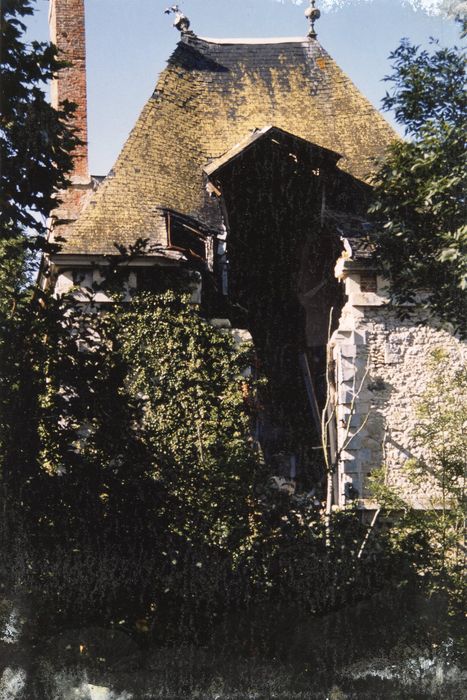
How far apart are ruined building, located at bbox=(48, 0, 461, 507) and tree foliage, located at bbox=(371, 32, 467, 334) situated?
0.13 metres

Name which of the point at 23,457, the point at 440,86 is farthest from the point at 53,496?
the point at 440,86

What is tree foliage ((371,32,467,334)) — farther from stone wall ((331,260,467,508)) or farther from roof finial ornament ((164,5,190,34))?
roof finial ornament ((164,5,190,34))

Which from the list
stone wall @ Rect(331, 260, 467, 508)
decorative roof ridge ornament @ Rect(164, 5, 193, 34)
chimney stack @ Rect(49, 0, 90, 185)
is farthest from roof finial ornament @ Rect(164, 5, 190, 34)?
stone wall @ Rect(331, 260, 467, 508)

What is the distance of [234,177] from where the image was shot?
21.1ft

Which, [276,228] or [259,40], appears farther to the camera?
[276,228]

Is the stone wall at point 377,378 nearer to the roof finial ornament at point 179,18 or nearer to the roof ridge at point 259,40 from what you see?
the roof ridge at point 259,40

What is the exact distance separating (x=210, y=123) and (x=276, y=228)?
0.76m

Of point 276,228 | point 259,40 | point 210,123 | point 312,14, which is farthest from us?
point 276,228

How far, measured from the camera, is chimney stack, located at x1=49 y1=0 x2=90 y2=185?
19.4ft

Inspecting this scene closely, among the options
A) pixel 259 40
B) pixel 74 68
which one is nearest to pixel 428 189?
pixel 259 40

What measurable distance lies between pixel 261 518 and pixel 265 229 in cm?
183

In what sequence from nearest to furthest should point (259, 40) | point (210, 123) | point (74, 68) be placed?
point (74, 68) < point (259, 40) < point (210, 123)

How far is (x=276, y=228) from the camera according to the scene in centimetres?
650

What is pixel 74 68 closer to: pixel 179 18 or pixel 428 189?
pixel 179 18
